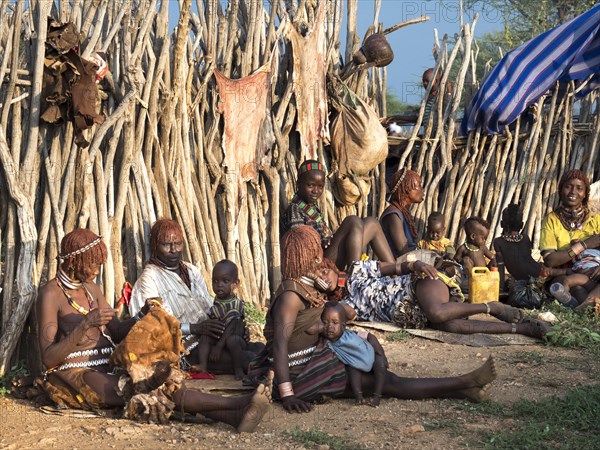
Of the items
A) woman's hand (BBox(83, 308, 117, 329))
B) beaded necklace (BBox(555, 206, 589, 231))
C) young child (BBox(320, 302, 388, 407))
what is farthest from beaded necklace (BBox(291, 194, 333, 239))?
woman's hand (BBox(83, 308, 117, 329))

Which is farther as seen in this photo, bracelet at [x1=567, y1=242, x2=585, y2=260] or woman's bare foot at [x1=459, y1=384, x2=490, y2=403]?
bracelet at [x1=567, y1=242, x2=585, y2=260]

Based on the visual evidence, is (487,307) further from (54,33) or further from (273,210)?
(54,33)

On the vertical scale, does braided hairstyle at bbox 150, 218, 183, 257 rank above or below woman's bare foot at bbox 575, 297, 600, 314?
above

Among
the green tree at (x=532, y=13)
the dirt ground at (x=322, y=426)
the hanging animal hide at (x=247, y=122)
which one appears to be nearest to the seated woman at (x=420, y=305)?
the dirt ground at (x=322, y=426)

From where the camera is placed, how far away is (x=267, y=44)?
681cm

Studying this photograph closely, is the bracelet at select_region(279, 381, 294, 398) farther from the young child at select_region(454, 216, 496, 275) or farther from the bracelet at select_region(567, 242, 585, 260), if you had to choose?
the bracelet at select_region(567, 242, 585, 260)

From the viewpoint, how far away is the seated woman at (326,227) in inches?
249

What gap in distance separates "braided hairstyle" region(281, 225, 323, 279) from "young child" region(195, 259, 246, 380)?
698mm

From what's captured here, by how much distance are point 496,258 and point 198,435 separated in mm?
3900

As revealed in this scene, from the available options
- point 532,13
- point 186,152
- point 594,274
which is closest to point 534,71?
point 594,274

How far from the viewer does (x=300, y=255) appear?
4.47 meters

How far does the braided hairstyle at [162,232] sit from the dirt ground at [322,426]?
1.22m

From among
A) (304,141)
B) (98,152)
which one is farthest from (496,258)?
(98,152)

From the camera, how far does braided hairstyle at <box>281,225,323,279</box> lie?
176 inches
